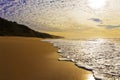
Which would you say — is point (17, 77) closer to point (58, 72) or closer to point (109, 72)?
point (58, 72)

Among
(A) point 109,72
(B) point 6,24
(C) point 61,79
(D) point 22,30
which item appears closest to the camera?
(C) point 61,79

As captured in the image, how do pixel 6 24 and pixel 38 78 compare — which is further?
pixel 6 24

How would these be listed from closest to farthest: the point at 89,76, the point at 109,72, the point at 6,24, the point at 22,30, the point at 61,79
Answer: the point at 61,79 < the point at 89,76 < the point at 109,72 < the point at 6,24 < the point at 22,30

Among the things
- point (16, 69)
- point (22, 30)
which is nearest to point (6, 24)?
point (22, 30)

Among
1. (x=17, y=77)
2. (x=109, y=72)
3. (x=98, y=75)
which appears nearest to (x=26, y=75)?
(x=17, y=77)

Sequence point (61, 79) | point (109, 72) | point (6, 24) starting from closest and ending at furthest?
1. point (61, 79)
2. point (109, 72)
3. point (6, 24)

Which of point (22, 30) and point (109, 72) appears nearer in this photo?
point (109, 72)

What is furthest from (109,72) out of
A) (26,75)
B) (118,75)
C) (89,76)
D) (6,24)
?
(6,24)

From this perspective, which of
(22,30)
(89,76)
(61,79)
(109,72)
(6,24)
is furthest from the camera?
(22,30)

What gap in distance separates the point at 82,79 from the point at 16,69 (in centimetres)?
325

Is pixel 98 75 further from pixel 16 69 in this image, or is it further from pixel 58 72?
pixel 16 69

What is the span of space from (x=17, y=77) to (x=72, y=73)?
8.82ft

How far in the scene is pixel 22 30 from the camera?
7638cm

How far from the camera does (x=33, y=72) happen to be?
11086 mm
